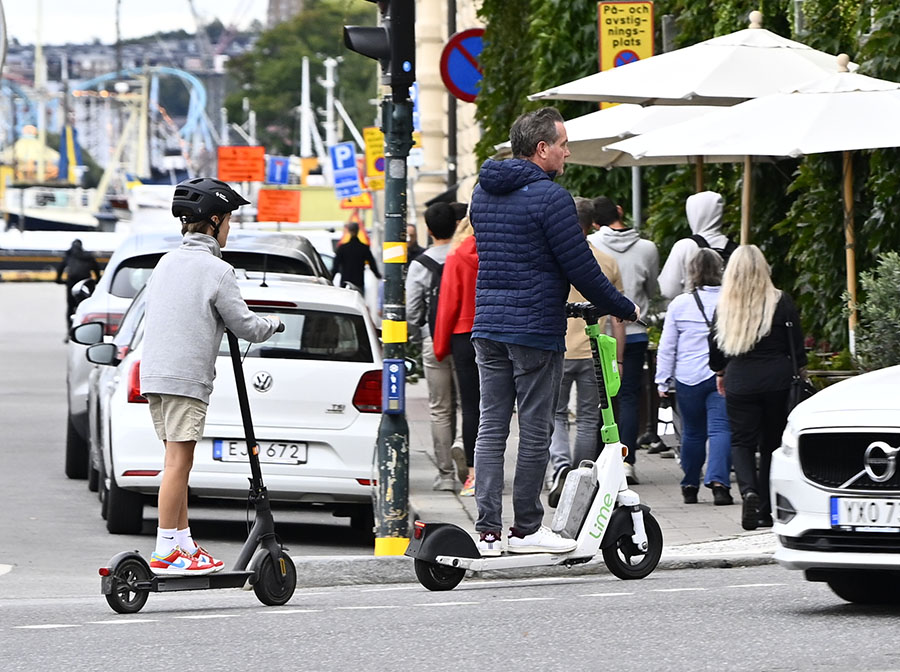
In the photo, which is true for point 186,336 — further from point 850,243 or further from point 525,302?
point 850,243

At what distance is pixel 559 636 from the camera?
7.42 metres

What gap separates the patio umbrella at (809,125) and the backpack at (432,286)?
168cm

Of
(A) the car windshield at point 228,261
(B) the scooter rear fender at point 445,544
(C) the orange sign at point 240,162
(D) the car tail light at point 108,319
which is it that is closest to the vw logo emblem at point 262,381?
(A) the car windshield at point 228,261

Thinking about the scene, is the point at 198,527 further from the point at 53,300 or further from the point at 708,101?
the point at 53,300

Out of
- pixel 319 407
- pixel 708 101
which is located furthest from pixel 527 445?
pixel 708 101

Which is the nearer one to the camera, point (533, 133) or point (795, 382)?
point (533, 133)

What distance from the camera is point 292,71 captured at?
132m

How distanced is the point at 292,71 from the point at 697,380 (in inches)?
4786

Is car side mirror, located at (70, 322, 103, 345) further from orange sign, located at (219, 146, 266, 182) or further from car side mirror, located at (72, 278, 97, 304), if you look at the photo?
orange sign, located at (219, 146, 266, 182)

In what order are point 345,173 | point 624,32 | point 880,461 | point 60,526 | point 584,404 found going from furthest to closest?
point 345,173, point 624,32, point 60,526, point 584,404, point 880,461

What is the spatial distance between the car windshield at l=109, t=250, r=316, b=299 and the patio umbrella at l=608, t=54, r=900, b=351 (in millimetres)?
3331

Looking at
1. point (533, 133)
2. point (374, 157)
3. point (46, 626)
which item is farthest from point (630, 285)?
point (374, 157)

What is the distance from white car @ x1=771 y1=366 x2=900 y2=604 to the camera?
7633mm

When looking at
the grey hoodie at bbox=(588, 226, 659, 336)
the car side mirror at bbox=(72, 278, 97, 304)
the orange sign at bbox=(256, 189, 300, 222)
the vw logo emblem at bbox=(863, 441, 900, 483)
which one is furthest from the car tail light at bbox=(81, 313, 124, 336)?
the orange sign at bbox=(256, 189, 300, 222)
